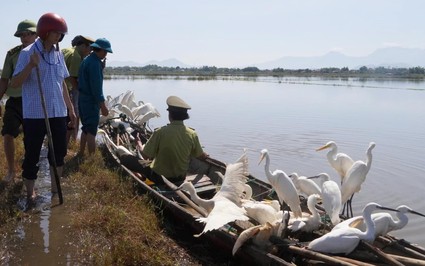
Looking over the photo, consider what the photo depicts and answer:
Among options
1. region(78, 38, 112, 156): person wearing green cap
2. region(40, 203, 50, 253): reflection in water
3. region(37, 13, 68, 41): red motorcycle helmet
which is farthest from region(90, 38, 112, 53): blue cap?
region(40, 203, 50, 253): reflection in water

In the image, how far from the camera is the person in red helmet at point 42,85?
16.3 feet

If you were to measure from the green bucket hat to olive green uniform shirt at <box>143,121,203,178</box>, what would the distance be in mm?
2266

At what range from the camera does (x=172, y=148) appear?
233 inches

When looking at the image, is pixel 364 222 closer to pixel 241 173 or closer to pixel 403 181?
pixel 241 173

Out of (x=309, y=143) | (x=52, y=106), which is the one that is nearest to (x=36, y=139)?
(x=52, y=106)

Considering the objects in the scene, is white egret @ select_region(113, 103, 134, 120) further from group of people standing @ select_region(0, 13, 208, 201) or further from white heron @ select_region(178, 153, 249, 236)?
white heron @ select_region(178, 153, 249, 236)

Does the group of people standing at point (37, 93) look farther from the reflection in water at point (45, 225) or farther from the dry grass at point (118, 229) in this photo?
the dry grass at point (118, 229)

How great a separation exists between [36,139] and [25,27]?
169cm

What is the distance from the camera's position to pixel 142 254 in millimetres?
4449

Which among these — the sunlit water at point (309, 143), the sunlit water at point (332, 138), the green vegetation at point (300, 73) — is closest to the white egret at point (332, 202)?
the sunlit water at point (309, 143)

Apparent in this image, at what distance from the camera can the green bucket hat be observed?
5805mm

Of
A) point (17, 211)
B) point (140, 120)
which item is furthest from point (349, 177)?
point (140, 120)

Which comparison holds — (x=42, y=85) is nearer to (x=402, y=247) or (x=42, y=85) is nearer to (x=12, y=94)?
(x=12, y=94)

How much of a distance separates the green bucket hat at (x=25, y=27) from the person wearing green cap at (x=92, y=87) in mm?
1339
